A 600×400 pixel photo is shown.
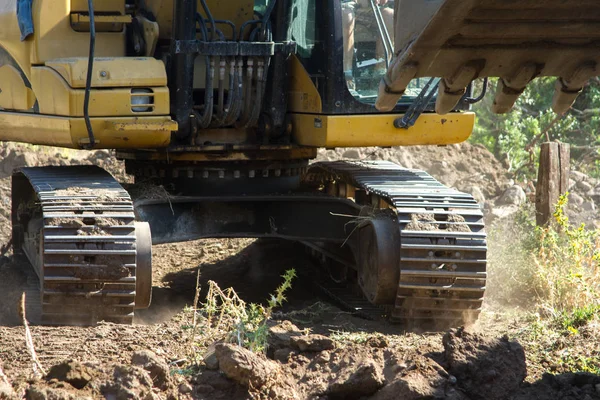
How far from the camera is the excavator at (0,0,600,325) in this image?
247 inches

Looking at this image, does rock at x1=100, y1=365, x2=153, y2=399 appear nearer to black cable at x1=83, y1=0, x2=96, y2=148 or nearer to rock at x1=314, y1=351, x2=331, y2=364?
rock at x1=314, y1=351, x2=331, y2=364

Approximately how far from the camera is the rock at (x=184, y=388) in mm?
4629

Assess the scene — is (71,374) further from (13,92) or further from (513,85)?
(13,92)

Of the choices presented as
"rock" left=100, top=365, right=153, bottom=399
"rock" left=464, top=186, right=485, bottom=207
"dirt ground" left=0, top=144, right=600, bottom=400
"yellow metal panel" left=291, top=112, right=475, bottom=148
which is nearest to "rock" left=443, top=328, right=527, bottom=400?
"dirt ground" left=0, top=144, right=600, bottom=400

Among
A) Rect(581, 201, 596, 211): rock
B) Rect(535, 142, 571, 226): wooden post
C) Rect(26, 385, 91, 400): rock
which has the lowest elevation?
Rect(581, 201, 596, 211): rock

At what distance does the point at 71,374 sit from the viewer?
4348 millimetres

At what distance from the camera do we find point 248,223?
25.2 ft

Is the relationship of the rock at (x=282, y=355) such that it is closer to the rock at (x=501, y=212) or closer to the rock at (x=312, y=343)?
the rock at (x=312, y=343)

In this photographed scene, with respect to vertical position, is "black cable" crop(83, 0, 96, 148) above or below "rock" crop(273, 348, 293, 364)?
above

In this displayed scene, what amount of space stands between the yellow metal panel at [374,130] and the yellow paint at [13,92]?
189 cm

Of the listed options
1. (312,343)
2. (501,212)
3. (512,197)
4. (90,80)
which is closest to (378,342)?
(312,343)

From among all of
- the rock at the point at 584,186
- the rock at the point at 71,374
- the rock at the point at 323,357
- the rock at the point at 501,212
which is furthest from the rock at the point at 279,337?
the rock at the point at 584,186

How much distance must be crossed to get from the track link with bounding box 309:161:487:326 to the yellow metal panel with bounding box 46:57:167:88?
1706mm

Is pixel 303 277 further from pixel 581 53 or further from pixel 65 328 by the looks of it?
pixel 581 53
